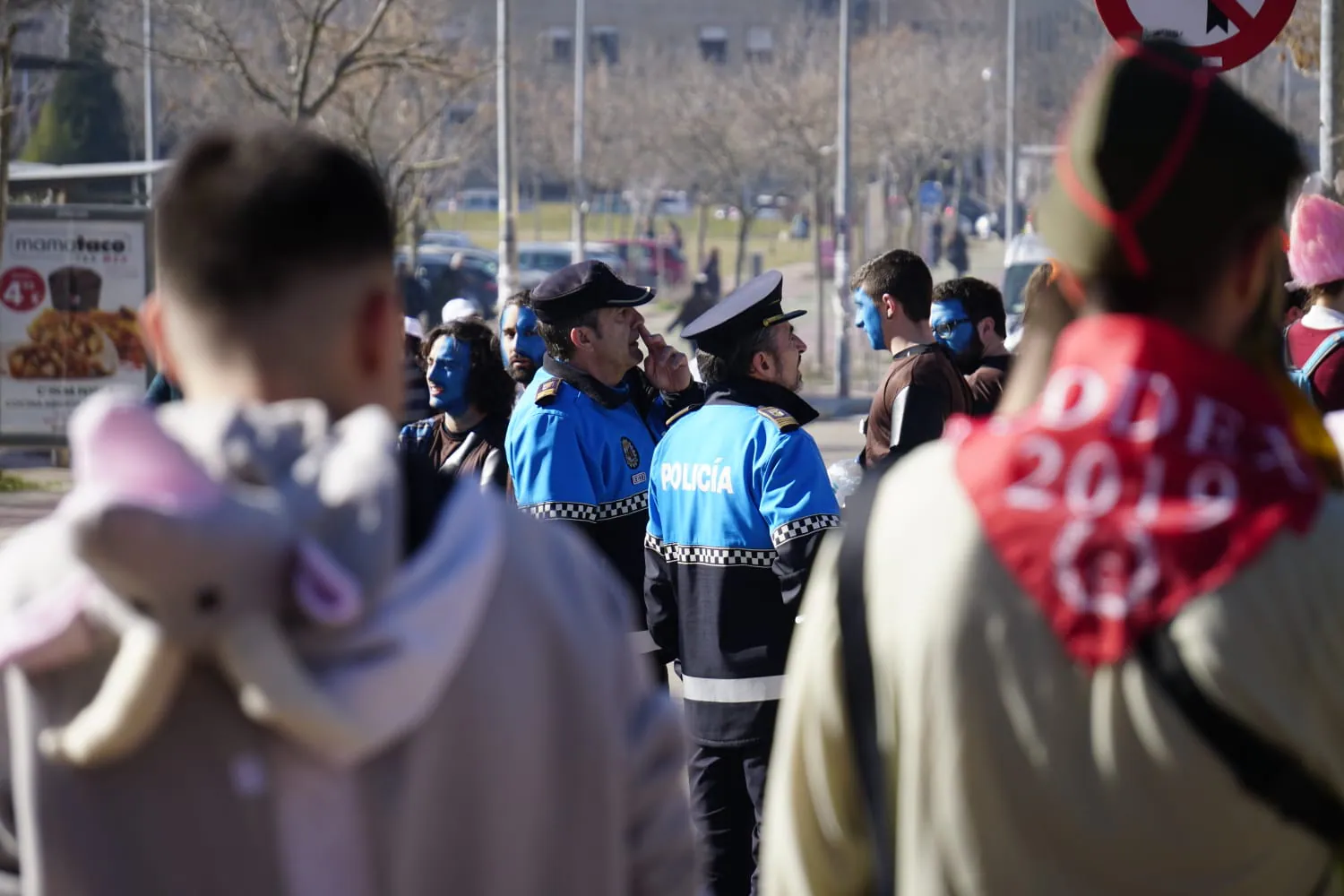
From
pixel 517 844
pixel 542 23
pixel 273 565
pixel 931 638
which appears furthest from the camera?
pixel 542 23

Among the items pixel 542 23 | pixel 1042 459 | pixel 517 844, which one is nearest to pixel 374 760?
pixel 517 844

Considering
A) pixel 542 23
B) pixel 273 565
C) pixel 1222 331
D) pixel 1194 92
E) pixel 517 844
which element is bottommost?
pixel 517 844

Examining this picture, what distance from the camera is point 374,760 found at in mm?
1901

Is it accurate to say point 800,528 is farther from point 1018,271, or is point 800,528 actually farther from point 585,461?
point 1018,271

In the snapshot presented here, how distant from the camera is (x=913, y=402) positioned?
22.0ft

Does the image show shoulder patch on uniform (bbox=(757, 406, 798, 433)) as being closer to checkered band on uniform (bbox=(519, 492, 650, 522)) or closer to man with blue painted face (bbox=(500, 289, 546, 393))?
checkered band on uniform (bbox=(519, 492, 650, 522))

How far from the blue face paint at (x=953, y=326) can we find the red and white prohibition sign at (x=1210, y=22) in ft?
7.97

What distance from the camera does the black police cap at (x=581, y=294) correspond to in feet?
21.1

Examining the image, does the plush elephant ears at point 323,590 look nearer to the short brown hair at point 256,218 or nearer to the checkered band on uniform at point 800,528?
the short brown hair at point 256,218

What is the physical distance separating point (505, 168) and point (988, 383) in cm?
1862

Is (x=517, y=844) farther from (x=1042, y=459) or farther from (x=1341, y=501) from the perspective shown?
(x=1341, y=501)

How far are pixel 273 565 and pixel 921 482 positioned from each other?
0.76 meters

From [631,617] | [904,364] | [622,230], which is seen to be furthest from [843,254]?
[622,230]

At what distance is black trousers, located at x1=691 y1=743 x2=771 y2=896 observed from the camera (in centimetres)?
569
